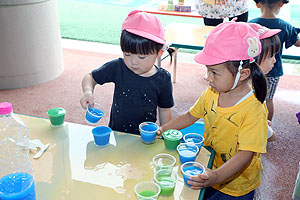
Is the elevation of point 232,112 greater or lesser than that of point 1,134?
greater

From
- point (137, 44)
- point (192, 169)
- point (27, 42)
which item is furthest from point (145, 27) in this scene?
point (27, 42)

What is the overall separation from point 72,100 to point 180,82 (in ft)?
4.85

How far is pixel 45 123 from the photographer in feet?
5.52

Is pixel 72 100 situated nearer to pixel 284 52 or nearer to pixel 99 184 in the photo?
pixel 284 52

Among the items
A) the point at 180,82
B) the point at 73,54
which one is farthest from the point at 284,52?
the point at 73,54

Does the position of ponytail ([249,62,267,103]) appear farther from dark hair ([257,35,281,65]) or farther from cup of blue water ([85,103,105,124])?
cup of blue water ([85,103,105,124])

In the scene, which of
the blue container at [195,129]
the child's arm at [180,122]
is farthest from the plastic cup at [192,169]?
the blue container at [195,129]

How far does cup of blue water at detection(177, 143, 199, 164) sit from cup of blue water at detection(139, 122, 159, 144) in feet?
0.47

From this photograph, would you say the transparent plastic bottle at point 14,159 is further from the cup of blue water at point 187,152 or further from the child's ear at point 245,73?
the child's ear at point 245,73

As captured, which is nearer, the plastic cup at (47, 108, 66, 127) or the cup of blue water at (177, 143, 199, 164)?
the cup of blue water at (177, 143, 199, 164)

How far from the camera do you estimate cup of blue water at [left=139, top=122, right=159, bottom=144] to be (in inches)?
59.3

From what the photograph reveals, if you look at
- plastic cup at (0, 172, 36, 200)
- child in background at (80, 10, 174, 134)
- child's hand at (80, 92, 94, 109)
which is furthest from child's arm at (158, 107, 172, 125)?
plastic cup at (0, 172, 36, 200)

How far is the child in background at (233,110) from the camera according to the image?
136 centimetres

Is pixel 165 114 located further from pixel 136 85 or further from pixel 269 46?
pixel 269 46
